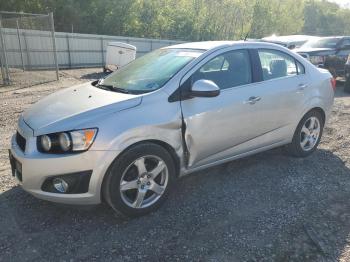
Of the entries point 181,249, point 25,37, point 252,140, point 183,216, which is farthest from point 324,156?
point 25,37

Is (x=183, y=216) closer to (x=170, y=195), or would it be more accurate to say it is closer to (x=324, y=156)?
(x=170, y=195)

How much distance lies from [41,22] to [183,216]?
12293mm

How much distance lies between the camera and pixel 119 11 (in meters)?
26.4

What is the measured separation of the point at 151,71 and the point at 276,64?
1703mm

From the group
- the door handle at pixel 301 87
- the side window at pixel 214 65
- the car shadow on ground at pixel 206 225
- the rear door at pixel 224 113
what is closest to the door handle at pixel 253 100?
the rear door at pixel 224 113

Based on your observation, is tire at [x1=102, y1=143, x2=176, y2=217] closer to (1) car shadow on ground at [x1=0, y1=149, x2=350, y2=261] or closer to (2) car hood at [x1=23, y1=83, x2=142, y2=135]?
(1) car shadow on ground at [x1=0, y1=149, x2=350, y2=261]

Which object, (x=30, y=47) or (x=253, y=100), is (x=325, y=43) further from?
(x=30, y=47)

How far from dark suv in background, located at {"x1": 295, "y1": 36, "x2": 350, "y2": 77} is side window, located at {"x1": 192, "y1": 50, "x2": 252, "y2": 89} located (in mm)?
8323

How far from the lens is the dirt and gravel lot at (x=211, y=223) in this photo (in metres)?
3.01

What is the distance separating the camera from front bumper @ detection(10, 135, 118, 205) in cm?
307

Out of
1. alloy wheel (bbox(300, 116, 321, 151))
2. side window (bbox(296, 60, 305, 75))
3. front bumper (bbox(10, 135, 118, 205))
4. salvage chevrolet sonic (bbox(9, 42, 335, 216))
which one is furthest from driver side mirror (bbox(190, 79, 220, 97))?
alloy wheel (bbox(300, 116, 321, 151))

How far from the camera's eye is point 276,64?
4.61 meters

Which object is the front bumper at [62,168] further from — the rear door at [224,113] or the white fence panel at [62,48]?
the white fence panel at [62,48]

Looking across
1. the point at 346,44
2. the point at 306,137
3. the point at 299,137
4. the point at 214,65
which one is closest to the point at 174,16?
the point at 346,44
